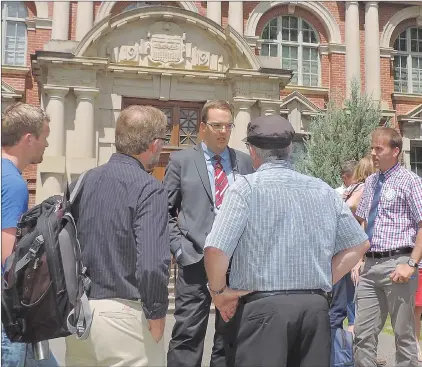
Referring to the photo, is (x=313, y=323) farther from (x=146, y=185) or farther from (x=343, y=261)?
(x=146, y=185)

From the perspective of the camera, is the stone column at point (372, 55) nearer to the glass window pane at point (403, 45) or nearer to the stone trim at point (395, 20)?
the stone trim at point (395, 20)

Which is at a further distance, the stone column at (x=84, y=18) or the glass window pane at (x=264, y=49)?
the glass window pane at (x=264, y=49)

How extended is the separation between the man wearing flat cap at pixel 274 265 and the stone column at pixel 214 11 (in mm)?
14090

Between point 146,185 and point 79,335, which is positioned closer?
point 79,335

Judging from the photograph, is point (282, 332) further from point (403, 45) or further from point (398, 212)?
point (403, 45)

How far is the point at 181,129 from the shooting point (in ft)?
43.3

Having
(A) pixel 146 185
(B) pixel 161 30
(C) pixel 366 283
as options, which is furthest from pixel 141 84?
(A) pixel 146 185

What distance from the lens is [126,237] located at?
2.64m

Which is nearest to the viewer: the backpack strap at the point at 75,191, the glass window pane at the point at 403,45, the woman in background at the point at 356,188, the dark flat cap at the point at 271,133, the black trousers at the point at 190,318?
the dark flat cap at the point at 271,133

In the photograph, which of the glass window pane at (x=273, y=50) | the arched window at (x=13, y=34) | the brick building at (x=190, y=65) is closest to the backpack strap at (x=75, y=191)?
the brick building at (x=190, y=65)

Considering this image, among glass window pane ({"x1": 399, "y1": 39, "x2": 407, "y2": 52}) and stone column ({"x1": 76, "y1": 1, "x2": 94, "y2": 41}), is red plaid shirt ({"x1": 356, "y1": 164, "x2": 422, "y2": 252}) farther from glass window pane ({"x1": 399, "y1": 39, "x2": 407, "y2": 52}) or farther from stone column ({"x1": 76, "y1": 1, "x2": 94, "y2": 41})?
glass window pane ({"x1": 399, "y1": 39, "x2": 407, "y2": 52})

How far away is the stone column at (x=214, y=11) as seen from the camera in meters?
15.8

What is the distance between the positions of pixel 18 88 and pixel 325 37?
9.95 meters

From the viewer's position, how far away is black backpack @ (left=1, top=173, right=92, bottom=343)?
8.20 feet
